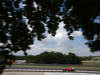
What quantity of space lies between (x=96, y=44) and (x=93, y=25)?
0.25 m

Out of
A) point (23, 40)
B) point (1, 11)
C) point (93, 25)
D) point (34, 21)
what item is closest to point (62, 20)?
point (34, 21)

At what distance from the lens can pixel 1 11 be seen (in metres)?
4.21

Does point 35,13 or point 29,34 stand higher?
point 35,13

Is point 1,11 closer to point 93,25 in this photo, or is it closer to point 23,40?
point 23,40

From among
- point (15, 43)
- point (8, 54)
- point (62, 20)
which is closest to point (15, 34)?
point (15, 43)

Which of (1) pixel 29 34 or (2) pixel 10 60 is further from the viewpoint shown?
(1) pixel 29 34

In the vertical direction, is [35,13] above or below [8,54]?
above

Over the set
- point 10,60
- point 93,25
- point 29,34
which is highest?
point 29,34

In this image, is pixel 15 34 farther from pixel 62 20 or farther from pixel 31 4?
pixel 62 20

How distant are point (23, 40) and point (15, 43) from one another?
179 mm

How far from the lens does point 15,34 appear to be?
4.33m

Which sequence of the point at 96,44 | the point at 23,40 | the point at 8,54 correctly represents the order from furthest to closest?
1. the point at 23,40
2. the point at 8,54
3. the point at 96,44

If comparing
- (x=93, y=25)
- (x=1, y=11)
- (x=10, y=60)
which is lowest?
(x=10, y=60)

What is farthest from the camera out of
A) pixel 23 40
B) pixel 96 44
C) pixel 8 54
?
pixel 23 40
